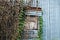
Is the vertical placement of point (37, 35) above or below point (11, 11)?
below

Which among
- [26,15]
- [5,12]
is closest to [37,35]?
[26,15]

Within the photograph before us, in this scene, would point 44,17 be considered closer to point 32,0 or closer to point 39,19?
point 39,19

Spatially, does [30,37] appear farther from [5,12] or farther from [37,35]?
[5,12]

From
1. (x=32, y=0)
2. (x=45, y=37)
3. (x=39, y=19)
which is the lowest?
(x=45, y=37)

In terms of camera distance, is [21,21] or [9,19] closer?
[9,19]

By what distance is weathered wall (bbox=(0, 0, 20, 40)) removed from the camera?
460cm

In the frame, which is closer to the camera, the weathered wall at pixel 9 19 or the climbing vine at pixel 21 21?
the weathered wall at pixel 9 19

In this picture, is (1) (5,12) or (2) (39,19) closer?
(1) (5,12)

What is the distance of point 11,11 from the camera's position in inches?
184

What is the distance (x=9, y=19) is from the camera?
468 centimetres

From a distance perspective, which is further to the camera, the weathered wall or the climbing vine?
the climbing vine

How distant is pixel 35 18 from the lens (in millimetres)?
4945

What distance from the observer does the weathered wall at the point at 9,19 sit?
4.60 metres

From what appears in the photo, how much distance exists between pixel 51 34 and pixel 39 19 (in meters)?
0.40
